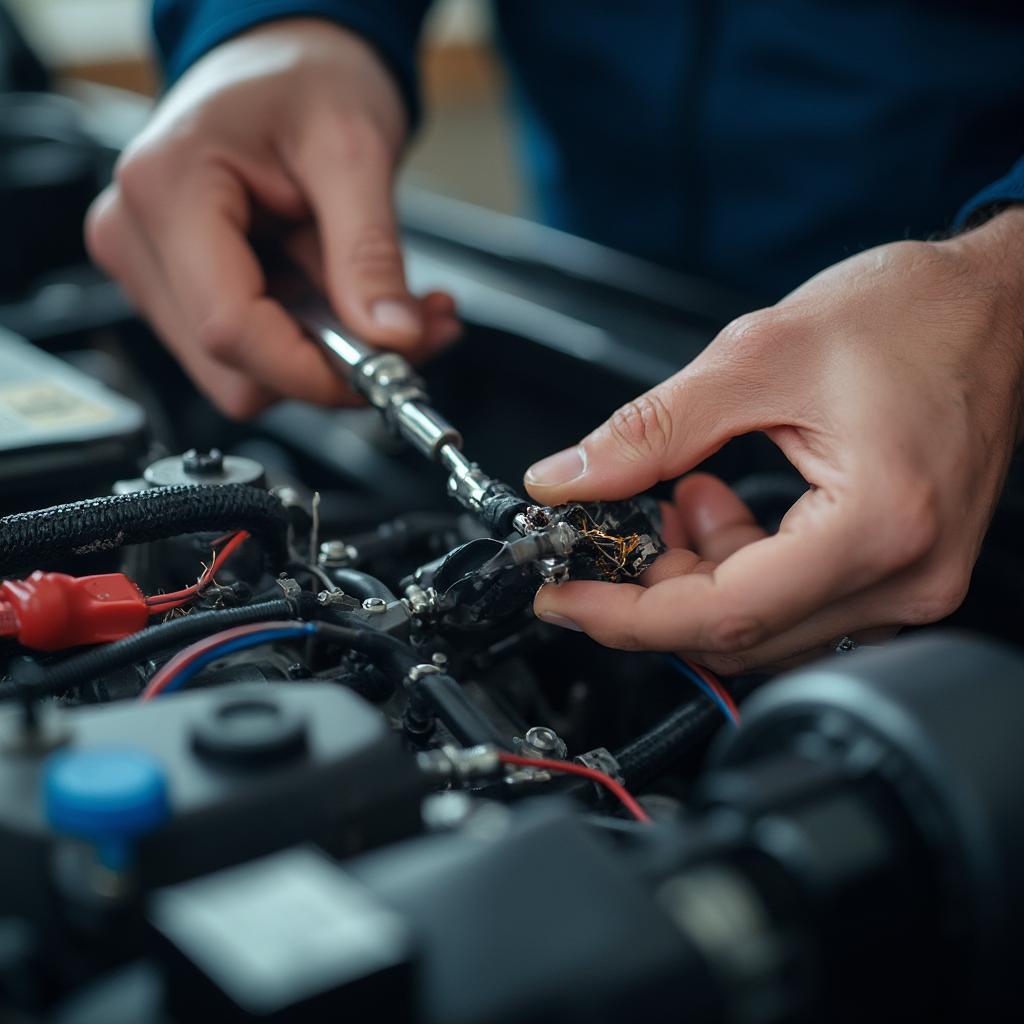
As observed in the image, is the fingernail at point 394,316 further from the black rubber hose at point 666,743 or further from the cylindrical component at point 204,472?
the black rubber hose at point 666,743

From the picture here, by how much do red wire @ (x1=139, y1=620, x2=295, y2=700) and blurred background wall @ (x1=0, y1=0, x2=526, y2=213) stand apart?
113 inches

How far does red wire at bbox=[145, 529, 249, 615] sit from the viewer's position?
51cm

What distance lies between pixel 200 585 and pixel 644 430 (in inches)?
9.0

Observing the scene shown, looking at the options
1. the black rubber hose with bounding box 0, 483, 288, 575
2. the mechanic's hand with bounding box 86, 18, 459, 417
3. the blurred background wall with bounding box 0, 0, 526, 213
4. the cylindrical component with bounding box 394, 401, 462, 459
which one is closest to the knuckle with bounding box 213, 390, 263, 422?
the mechanic's hand with bounding box 86, 18, 459, 417

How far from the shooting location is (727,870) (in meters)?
0.30

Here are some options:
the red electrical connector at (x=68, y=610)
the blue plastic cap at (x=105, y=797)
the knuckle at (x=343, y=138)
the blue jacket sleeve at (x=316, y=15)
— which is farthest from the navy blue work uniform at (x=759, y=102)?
the blue plastic cap at (x=105, y=797)

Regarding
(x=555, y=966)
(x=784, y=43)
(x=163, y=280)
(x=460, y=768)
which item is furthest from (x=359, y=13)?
(x=555, y=966)

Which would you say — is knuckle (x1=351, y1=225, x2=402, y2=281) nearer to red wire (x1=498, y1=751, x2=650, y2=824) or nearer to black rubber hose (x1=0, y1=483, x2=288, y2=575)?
black rubber hose (x1=0, y1=483, x2=288, y2=575)

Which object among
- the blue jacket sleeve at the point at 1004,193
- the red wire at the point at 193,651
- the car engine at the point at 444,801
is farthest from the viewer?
the blue jacket sleeve at the point at 1004,193

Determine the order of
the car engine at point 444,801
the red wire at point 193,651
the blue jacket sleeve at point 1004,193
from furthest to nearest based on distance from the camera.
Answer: the blue jacket sleeve at point 1004,193, the red wire at point 193,651, the car engine at point 444,801

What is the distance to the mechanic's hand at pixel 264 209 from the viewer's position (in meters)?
0.79

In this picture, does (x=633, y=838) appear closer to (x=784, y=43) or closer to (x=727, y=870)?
(x=727, y=870)

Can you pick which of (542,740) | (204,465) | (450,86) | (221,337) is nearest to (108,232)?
(221,337)

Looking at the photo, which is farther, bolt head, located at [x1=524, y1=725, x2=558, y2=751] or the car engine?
bolt head, located at [x1=524, y1=725, x2=558, y2=751]
